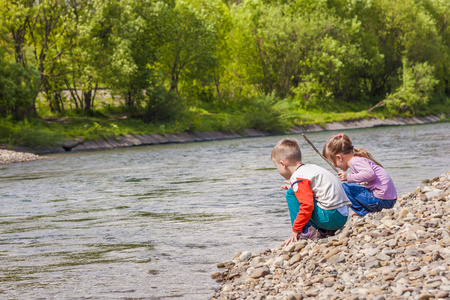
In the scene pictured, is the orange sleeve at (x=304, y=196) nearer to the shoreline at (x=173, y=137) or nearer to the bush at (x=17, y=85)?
the shoreline at (x=173, y=137)

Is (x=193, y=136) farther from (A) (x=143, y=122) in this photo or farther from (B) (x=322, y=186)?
(B) (x=322, y=186)

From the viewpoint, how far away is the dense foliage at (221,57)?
4000 centimetres

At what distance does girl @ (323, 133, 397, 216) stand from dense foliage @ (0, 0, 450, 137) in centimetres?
2895

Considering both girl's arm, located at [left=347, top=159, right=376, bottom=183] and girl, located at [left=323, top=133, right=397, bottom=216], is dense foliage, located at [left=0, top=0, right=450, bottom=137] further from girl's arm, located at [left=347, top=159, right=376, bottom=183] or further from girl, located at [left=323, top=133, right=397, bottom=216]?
girl's arm, located at [left=347, top=159, right=376, bottom=183]

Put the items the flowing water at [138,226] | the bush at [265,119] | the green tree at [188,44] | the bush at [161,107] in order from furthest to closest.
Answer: the green tree at [188,44] → the bush at [265,119] → the bush at [161,107] → the flowing water at [138,226]

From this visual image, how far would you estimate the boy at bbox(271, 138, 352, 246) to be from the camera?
267 inches

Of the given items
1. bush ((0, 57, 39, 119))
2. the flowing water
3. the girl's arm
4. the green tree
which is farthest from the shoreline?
the girl's arm

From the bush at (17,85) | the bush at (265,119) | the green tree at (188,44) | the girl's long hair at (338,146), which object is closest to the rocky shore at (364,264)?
the girl's long hair at (338,146)

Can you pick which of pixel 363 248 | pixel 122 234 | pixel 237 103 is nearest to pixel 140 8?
pixel 237 103

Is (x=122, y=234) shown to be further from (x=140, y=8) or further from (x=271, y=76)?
(x=271, y=76)

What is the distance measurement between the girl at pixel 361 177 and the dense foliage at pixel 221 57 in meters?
29.0

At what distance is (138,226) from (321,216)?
4.18 meters

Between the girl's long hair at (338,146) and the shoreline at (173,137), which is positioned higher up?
the girl's long hair at (338,146)

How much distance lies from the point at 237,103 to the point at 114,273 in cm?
5016
